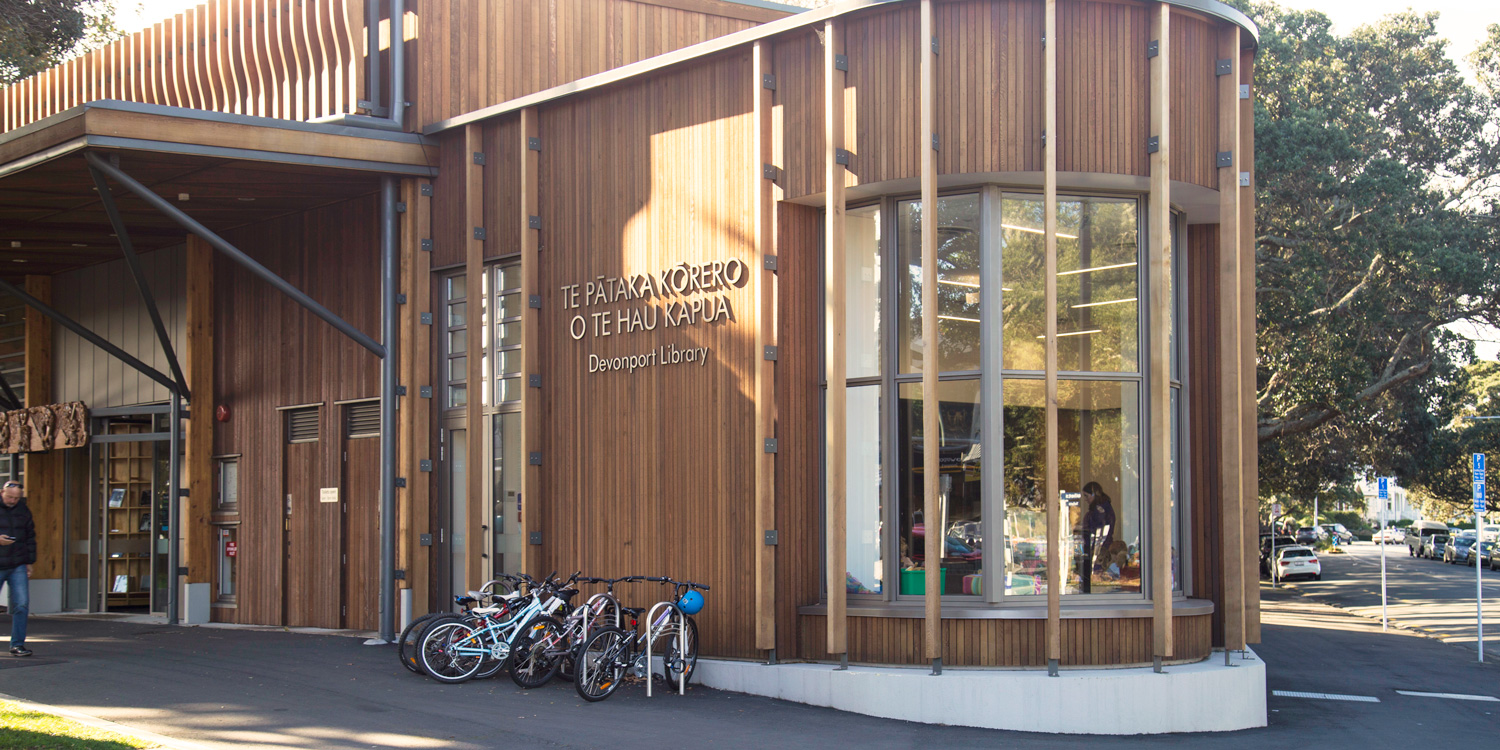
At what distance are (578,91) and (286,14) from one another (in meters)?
4.84

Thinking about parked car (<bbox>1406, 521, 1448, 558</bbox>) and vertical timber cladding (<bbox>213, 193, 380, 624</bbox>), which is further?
parked car (<bbox>1406, 521, 1448, 558</bbox>)

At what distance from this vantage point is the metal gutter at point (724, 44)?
32.1 ft

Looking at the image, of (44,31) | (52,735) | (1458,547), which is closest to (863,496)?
(52,735)

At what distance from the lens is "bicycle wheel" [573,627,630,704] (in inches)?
372

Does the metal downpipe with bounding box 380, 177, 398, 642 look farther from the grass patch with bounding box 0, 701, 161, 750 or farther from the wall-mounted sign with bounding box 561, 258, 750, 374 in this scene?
the grass patch with bounding box 0, 701, 161, 750

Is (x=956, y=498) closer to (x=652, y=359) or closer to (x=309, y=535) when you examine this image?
(x=652, y=359)

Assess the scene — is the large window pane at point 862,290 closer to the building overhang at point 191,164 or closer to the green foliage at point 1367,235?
the building overhang at point 191,164

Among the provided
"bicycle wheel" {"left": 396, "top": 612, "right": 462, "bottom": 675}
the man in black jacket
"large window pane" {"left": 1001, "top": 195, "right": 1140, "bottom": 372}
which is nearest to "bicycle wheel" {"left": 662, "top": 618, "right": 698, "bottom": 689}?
"bicycle wheel" {"left": 396, "top": 612, "right": 462, "bottom": 675}

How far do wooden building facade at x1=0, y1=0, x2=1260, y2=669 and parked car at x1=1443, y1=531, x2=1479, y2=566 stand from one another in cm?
4944

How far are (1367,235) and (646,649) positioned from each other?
23.0 m

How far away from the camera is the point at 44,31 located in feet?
74.1

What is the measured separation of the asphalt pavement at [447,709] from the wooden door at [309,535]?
23.5 inches

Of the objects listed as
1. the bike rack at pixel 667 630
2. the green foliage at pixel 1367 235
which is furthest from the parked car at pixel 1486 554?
the bike rack at pixel 667 630

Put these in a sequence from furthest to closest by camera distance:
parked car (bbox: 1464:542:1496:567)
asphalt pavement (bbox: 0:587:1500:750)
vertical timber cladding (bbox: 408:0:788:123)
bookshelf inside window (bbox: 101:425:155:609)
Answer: parked car (bbox: 1464:542:1496:567)
bookshelf inside window (bbox: 101:425:155:609)
vertical timber cladding (bbox: 408:0:788:123)
asphalt pavement (bbox: 0:587:1500:750)
